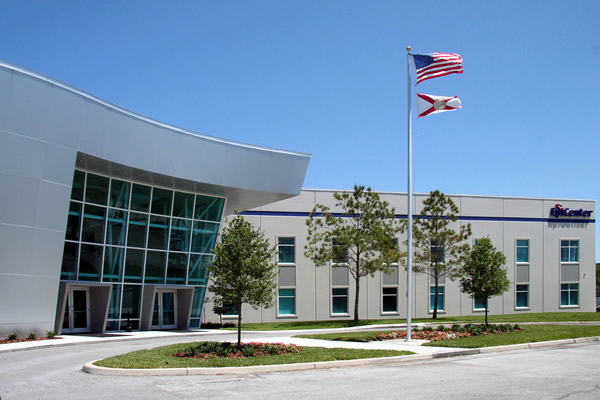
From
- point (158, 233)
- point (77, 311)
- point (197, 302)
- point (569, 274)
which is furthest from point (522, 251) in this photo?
point (77, 311)

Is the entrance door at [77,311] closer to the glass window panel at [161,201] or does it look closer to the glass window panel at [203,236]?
the glass window panel at [161,201]

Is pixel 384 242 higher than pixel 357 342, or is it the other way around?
pixel 384 242

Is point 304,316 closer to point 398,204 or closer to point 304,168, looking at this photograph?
point 398,204

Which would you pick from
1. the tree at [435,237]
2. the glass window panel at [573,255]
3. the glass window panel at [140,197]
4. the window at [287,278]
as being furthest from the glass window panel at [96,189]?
the glass window panel at [573,255]

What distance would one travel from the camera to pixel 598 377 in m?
13.1

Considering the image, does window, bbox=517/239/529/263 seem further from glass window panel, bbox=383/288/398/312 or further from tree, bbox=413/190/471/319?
glass window panel, bbox=383/288/398/312

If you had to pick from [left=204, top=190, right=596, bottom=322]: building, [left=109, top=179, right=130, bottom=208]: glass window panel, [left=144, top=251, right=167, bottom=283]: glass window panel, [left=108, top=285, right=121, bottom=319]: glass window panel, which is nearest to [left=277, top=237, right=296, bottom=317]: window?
[left=204, top=190, right=596, bottom=322]: building

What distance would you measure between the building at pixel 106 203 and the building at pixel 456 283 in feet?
28.8

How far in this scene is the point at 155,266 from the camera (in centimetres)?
2938

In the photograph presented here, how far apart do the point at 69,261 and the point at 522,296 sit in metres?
36.1

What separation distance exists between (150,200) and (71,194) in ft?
14.8

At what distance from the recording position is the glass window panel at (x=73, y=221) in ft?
82.6

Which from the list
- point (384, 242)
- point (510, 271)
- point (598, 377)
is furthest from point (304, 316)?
point (598, 377)

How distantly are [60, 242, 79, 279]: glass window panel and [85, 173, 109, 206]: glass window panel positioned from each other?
2027 millimetres
